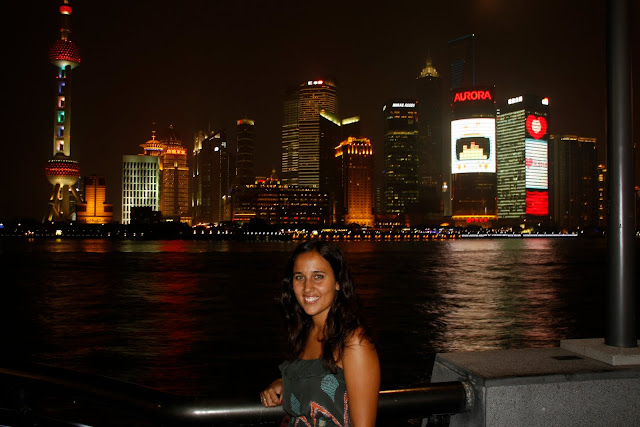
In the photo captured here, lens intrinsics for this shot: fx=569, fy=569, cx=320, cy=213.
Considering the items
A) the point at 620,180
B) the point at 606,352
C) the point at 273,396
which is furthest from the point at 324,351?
the point at 620,180

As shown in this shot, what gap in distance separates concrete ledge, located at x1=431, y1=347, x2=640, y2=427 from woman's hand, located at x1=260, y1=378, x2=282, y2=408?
1346 mm

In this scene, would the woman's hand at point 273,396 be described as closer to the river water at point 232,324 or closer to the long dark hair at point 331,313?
the long dark hair at point 331,313

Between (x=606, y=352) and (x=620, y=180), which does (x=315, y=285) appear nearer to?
(x=606, y=352)

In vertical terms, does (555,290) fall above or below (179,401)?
below

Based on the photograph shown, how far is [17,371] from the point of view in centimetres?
284

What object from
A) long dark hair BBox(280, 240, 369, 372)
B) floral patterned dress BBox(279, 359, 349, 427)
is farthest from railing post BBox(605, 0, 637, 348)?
floral patterned dress BBox(279, 359, 349, 427)

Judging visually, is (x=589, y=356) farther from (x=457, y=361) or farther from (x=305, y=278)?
(x=305, y=278)

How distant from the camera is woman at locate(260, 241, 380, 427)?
A: 2785 mm

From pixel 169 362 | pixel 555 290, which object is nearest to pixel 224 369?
pixel 169 362

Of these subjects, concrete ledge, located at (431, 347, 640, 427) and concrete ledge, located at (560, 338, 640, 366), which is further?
concrete ledge, located at (560, 338, 640, 366)

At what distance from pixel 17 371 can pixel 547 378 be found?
311 centimetres

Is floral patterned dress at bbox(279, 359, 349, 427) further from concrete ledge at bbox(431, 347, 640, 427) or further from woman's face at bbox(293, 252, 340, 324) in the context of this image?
concrete ledge at bbox(431, 347, 640, 427)

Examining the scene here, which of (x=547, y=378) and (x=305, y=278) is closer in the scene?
(x=305, y=278)

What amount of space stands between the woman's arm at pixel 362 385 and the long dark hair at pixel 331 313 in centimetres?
10
